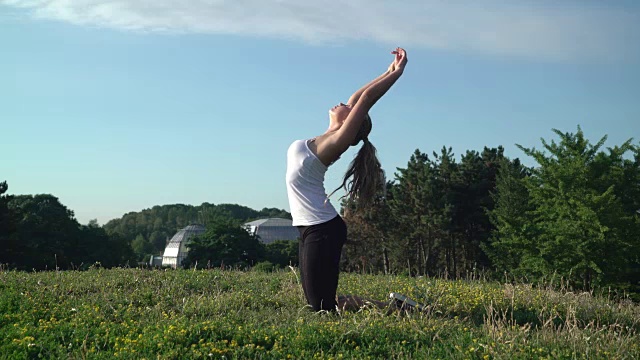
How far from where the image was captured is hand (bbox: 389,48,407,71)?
7.87 meters

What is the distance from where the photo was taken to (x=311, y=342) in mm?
6078

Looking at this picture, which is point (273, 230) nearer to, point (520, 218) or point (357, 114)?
point (520, 218)

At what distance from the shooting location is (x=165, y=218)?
580ft

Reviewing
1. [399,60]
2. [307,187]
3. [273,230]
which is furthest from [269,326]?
[273,230]

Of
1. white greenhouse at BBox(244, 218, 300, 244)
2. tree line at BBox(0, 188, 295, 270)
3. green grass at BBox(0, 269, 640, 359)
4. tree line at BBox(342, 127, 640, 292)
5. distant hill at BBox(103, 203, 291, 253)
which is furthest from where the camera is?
distant hill at BBox(103, 203, 291, 253)

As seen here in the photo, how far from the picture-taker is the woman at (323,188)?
24.3ft

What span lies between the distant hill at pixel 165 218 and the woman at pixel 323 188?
141 m

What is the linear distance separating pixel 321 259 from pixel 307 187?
83 centimetres

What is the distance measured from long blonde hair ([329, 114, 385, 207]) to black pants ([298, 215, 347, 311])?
0.40 metres

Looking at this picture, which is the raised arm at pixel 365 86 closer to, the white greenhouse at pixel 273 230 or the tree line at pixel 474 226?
the tree line at pixel 474 226

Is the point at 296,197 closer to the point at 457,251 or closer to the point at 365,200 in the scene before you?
the point at 365,200

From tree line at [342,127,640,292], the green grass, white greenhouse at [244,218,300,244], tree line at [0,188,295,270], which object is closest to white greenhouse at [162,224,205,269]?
white greenhouse at [244,218,300,244]

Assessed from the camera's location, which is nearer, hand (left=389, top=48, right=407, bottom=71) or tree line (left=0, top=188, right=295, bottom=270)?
hand (left=389, top=48, right=407, bottom=71)

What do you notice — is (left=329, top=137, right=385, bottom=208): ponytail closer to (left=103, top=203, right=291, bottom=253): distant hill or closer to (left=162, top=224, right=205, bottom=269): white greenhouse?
(left=162, top=224, right=205, bottom=269): white greenhouse
